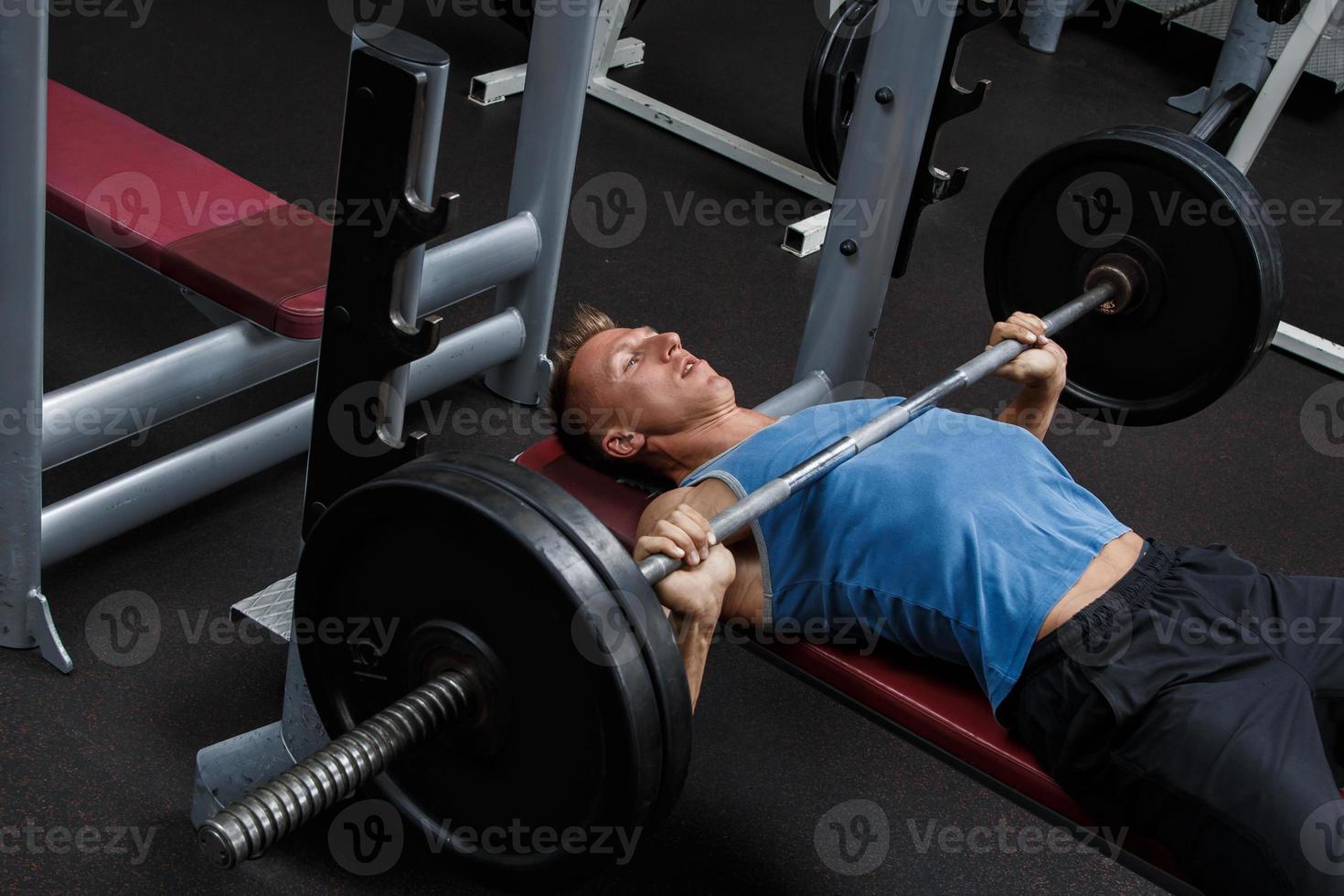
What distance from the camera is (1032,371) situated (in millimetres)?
2061

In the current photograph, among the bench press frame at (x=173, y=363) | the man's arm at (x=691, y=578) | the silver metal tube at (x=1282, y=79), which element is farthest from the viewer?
the silver metal tube at (x=1282, y=79)

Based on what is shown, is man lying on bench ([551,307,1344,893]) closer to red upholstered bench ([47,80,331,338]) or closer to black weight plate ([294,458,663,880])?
black weight plate ([294,458,663,880])

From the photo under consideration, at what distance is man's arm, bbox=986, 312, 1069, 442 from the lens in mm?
2061

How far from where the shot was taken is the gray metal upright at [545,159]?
8.00ft

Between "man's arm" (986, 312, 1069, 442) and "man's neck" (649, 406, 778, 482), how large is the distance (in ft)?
1.44

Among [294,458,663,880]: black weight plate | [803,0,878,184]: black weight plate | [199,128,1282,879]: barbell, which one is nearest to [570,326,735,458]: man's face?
[199,128,1282,879]: barbell

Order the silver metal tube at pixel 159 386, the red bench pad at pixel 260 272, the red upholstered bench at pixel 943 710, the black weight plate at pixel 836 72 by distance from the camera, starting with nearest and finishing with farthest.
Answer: the red upholstered bench at pixel 943 710, the silver metal tube at pixel 159 386, the red bench pad at pixel 260 272, the black weight plate at pixel 836 72

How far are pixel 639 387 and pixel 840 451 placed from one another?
299 mm

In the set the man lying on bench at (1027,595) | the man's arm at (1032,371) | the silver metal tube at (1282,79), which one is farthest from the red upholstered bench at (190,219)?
the silver metal tube at (1282,79)

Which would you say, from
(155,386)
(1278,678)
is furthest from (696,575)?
(155,386)

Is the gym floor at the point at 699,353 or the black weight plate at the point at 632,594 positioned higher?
the black weight plate at the point at 632,594

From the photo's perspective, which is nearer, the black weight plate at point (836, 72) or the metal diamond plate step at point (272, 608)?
the metal diamond plate step at point (272, 608)

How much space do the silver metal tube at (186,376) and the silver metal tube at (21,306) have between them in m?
0.10

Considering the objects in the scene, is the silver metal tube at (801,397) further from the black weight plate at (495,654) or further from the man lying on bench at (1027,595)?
the black weight plate at (495,654)
